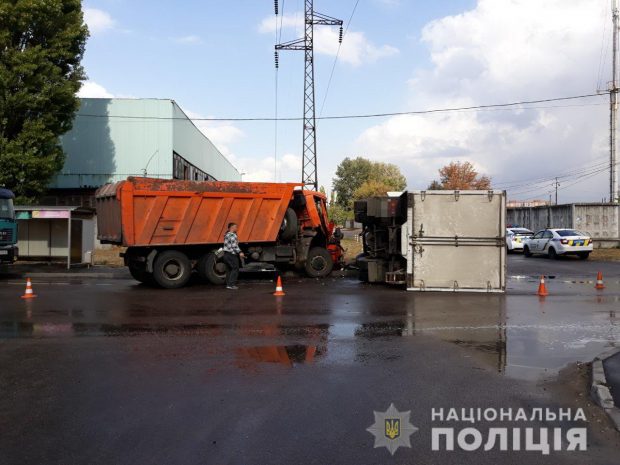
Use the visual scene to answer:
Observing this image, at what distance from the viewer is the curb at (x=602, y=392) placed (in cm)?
489

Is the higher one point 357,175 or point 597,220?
point 357,175

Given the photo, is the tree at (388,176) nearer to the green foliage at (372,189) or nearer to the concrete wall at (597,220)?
the green foliage at (372,189)

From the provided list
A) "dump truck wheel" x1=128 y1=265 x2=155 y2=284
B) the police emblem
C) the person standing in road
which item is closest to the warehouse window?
"dump truck wheel" x1=128 y1=265 x2=155 y2=284

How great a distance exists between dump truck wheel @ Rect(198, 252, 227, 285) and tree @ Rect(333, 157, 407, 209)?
6377 centimetres

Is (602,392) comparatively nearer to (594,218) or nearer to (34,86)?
(34,86)

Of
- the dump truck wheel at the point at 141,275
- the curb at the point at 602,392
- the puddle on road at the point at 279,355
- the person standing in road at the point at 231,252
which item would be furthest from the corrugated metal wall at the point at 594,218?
the puddle on road at the point at 279,355

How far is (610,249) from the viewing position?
102 feet

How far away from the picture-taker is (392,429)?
4656mm

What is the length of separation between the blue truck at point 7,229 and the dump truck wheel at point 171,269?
6195 millimetres

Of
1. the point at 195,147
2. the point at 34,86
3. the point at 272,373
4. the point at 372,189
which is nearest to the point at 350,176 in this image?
the point at 372,189

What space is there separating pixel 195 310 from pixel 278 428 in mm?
6602

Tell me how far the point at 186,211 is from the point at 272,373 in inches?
363

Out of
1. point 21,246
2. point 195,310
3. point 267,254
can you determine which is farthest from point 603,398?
point 21,246

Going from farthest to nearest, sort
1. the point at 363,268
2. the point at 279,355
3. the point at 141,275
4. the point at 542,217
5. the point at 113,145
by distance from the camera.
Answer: the point at 542,217 < the point at 113,145 < the point at 363,268 < the point at 141,275 < the point at 279,355
